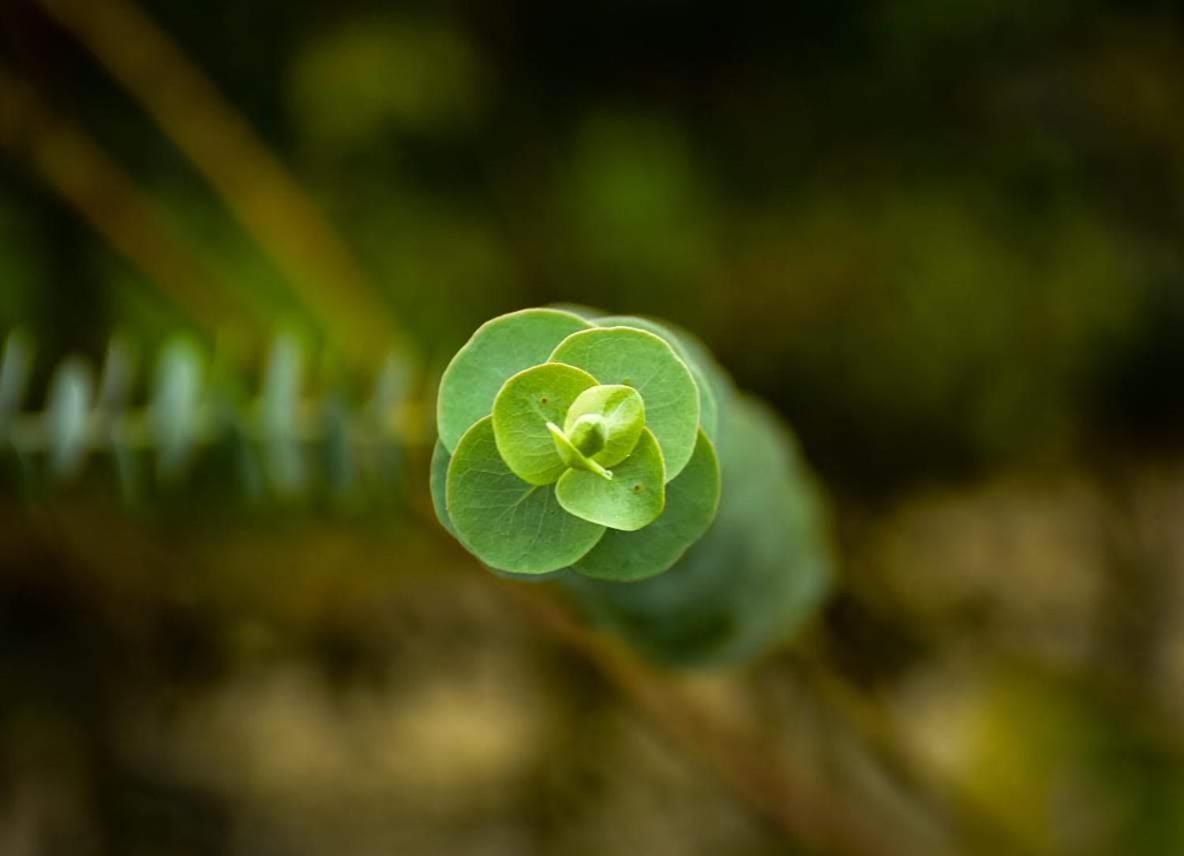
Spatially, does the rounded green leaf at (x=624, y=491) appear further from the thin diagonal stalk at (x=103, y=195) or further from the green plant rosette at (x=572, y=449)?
the thin diagonal stalk at (x=103, y=195)

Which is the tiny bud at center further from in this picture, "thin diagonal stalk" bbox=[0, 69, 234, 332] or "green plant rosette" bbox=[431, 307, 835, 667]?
"thin diagonal stalk" bbox=[0, 69, 234, 332]

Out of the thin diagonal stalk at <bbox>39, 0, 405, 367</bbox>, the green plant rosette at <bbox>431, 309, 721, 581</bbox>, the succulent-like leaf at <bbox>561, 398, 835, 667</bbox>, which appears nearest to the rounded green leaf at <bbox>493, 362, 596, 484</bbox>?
the green plant rosette at <bbox>431, 309, 721, 581</bbox>

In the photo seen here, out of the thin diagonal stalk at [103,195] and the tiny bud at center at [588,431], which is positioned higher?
the thin diagonal stalk at [103,195]

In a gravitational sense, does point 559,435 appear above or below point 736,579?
below

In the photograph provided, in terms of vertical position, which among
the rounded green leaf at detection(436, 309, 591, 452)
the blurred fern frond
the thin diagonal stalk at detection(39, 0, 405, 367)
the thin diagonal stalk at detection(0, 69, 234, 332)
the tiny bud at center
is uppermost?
the thin diagonal stalk at detection(39, 0, 405, 367)

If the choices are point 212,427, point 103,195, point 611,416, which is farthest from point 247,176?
point 611,416

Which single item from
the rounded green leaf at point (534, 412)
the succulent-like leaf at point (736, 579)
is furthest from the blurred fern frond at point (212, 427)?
the rounded green leaf at point (534, 412)

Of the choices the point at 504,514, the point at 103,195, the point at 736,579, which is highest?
the point at 103,195

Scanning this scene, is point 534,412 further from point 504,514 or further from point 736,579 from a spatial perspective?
point 736,579
